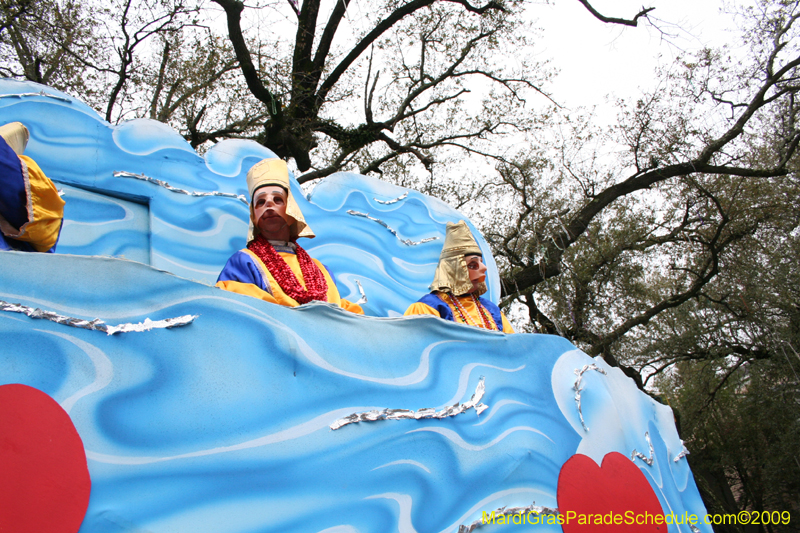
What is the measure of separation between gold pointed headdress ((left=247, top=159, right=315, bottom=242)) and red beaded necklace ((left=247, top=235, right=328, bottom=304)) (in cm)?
11

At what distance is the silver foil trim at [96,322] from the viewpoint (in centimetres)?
162

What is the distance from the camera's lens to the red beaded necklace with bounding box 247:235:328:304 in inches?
120

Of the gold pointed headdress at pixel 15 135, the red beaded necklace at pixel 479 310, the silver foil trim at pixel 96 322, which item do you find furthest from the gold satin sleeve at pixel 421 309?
the gold pointed headdress at pixel 15 135

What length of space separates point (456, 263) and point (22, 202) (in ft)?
9.15

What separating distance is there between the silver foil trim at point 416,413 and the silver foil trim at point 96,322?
0.66 meters

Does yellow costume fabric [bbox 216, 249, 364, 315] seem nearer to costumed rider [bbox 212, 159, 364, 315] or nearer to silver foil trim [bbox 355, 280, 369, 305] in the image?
costumed rider [bbox 212, 159, 364, 315]

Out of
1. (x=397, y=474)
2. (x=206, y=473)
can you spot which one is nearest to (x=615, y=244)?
(x=397, y=474)

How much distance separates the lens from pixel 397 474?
6.97 ft

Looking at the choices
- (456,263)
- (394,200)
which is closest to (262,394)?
(456,263)

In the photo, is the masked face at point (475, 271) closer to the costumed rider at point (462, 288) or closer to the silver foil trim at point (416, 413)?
the costumed rider at point (462, 288)

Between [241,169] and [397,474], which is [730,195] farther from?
[397,474]

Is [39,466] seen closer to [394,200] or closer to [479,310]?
[479,310]

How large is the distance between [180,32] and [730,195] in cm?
859

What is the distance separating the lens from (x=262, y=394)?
194 centimetres
